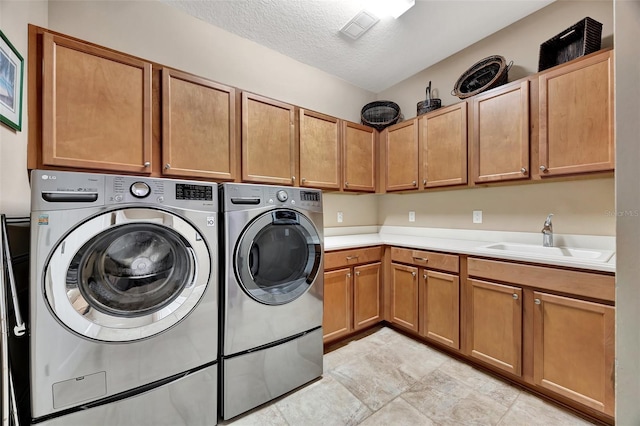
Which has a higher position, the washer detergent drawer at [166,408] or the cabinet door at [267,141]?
the cabinet door at [267,141]

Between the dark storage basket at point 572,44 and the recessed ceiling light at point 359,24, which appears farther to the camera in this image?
the recessed ceiling light at point 359,24

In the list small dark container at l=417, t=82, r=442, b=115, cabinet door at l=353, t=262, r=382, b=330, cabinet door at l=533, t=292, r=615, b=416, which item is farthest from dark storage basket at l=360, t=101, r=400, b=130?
cabinet door at l=533, t=292, r=615, b=416

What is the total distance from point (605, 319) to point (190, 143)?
2639 mm

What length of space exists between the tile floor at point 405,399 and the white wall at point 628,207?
4.34ft

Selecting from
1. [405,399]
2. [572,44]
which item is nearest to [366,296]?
[405,399]

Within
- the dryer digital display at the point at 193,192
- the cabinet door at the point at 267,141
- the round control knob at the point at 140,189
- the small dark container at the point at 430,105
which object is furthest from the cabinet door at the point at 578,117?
the round control knob at the point at 140,189

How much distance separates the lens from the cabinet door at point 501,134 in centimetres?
184

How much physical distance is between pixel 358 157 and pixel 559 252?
1800 mm

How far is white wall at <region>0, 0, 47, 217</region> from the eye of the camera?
1.15 metres

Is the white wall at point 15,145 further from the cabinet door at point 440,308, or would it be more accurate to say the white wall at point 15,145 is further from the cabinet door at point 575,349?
the cabinet door at point 575,349

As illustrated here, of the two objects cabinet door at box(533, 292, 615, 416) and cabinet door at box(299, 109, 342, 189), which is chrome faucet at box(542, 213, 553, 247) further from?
cabinet door at box(299, 109, 342, 189)

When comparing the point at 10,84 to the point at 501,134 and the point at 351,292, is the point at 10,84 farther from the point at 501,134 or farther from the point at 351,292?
the point at 501,134

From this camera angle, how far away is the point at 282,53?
249 centimetres

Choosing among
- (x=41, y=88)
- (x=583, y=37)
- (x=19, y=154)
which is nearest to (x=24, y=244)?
(x=19, y=154)
